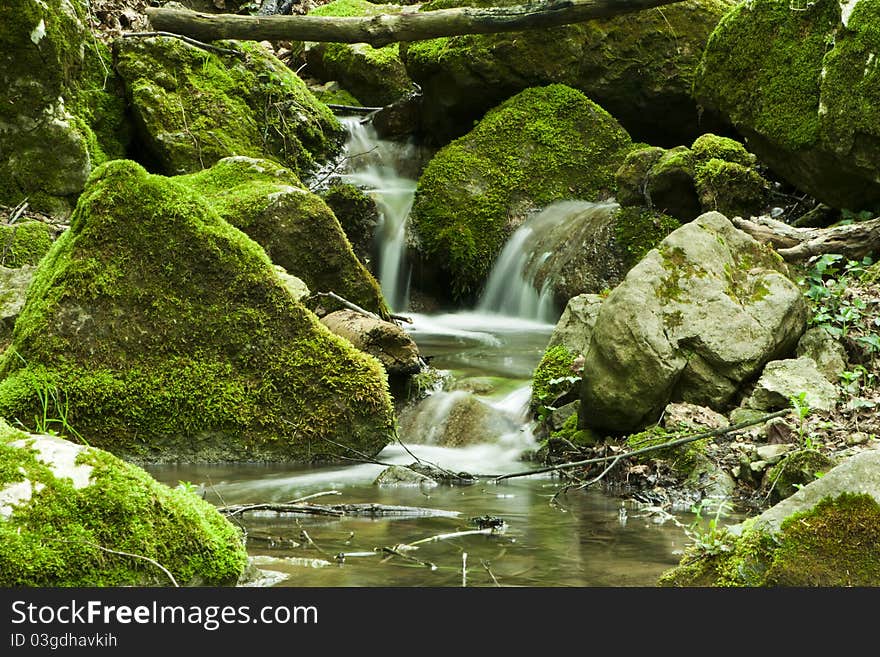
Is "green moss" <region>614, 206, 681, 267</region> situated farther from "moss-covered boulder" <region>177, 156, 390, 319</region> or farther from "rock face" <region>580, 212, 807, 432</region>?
"rock face" <region>580, 212, 807, 432</region>

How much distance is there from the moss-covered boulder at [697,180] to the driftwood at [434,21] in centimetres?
221

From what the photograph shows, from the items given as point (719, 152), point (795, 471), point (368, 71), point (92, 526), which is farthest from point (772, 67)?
point (368, 71)

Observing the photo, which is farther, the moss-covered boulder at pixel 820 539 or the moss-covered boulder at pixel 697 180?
the moss-covered boulder at pixel 697 180

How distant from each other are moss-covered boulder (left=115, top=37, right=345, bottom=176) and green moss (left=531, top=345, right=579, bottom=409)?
18.3 feet

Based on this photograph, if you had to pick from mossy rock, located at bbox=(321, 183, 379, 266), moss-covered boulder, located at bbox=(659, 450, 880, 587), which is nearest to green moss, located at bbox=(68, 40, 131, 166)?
mossy rock, located at bbox=(321, 183, 379, 266)

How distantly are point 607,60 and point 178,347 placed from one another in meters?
8.58

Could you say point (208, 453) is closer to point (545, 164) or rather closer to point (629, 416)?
point (629, 416)

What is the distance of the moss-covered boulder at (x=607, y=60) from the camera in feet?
42.0

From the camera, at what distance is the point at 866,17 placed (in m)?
7.90

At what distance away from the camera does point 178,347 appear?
21.0ft

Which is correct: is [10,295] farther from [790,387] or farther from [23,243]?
[790,387]

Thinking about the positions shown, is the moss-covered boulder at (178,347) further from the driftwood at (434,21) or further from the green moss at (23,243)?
the driftwood at (434,21)

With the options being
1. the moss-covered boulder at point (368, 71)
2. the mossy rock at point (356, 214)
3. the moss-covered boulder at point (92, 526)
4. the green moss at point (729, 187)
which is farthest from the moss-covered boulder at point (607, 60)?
the moss-covered boulder at point (92, 526)

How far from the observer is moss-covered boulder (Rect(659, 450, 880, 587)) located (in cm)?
287
